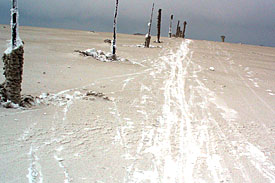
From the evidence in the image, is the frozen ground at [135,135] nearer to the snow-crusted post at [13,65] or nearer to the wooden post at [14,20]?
the snow-crusted post at [13,65]

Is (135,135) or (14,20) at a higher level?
(14,20)

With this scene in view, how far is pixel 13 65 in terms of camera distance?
4.06m

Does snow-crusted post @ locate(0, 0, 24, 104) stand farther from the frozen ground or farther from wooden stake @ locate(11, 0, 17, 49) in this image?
the frozen ground

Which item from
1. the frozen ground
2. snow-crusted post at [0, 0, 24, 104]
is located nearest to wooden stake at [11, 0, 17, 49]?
snow-crusted post at [0, 0, 24, 104]

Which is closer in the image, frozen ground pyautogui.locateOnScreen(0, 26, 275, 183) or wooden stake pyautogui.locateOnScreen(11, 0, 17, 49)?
frozen ground pyautogui.locateOnScreen(0, 26, 275, 183)

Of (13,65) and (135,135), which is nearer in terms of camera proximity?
(135,135)


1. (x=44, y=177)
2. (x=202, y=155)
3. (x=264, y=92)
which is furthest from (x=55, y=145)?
(x=264, y=92)

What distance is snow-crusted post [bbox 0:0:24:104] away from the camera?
3992 millimetres

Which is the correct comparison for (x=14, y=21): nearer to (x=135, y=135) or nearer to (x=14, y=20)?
(x=14, y=20)

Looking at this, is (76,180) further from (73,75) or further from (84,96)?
(73,75)

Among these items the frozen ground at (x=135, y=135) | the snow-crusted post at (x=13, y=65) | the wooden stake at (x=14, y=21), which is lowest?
the frozen ground at (x=135, y=135)

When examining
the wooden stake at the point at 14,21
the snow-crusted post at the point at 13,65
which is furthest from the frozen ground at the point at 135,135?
the wooden stake at the point at 14,21

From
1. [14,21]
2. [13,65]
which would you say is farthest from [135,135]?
[14,21]

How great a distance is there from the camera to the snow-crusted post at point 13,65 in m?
3.99
